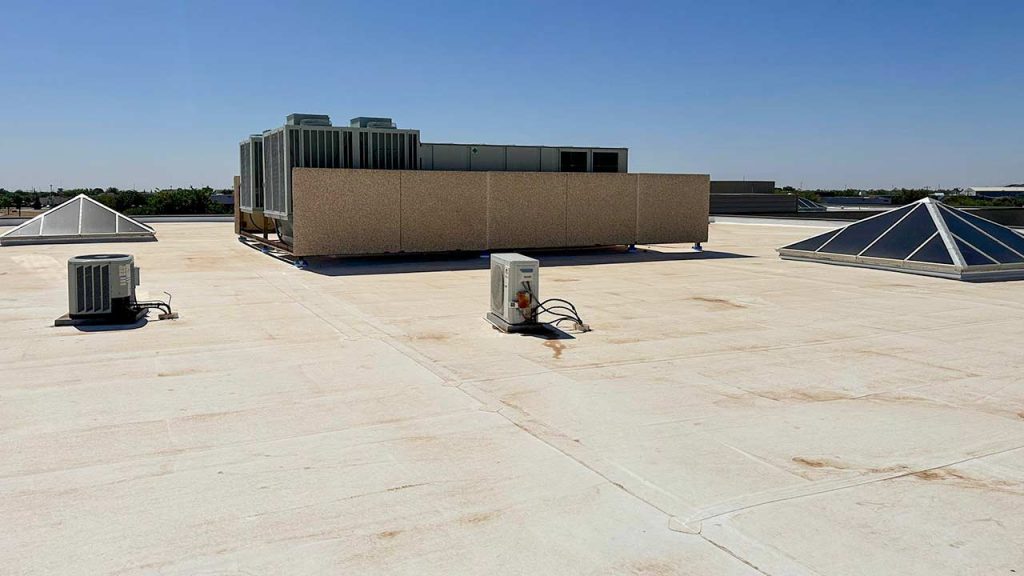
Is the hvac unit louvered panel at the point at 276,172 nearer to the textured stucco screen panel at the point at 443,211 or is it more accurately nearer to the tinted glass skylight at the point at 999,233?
the textured stucco screen panel at the point at 443,211

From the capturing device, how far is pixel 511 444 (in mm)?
6859

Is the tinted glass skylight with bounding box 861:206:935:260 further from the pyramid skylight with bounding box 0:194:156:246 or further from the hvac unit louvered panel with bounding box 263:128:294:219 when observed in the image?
the pyramid skylight with bounding box 0:194:156:246

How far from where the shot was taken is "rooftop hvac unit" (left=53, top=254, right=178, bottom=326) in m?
12.2

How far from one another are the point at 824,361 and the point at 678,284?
8.10 meters

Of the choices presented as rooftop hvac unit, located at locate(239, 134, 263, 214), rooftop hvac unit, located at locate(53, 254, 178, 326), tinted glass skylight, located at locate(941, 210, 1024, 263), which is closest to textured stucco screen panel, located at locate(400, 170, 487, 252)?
rooftop hvac unit, located at locate(239, 134, 263, 214)

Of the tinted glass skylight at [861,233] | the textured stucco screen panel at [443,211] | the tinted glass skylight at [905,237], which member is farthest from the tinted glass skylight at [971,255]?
the textured stucco screen panel at [443,211]

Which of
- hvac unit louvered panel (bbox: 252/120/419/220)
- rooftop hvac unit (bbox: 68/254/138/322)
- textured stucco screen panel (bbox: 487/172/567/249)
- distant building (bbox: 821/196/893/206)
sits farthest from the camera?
distant building (bbox: 821/196/893/206)

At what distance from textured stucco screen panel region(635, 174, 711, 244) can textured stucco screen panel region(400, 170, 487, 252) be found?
591cm

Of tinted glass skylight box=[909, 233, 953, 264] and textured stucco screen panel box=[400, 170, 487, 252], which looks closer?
tinted glass skylight box=[909, 233, 953, 264]

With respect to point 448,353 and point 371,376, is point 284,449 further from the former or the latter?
point 448,353

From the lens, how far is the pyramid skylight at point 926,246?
1962 cm

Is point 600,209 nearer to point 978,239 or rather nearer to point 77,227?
point 978,239

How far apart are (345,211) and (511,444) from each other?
634 inches

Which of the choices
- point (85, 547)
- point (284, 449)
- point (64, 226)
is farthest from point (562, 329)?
point (64, 226)
